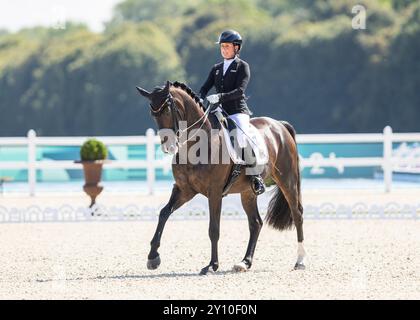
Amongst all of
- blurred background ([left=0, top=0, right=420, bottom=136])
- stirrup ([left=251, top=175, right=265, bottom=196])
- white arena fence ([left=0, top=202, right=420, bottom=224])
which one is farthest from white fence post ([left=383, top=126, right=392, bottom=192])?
blurred background ([left=0, top=0, right=420, bottom=136])

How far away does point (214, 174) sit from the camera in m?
9.34

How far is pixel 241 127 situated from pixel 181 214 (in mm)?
5750

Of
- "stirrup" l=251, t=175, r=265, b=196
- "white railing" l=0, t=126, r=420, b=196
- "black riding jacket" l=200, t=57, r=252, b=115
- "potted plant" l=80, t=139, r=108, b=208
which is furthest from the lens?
"white railing" l=0, t=126, r=420, b=196

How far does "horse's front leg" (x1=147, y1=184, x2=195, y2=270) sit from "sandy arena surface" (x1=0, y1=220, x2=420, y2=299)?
143 mm

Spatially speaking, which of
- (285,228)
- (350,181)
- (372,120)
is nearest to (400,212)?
(285,228)

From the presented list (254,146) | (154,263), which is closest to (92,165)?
(254,146)

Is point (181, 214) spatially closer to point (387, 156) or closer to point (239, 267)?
point (239, 267)

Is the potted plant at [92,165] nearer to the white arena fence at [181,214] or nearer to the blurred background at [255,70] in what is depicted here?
the white arena fence at [181,214]

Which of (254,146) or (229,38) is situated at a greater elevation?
(229,38)

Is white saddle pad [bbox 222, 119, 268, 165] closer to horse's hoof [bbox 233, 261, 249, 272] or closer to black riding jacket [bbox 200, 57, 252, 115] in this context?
black riding jacket [bbox 200, 57, 252, 115]

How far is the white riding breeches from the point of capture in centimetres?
968

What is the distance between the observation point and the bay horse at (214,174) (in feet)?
29.1

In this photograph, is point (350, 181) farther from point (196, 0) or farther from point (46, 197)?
point (196, 0)

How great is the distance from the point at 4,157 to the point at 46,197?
5296mm
